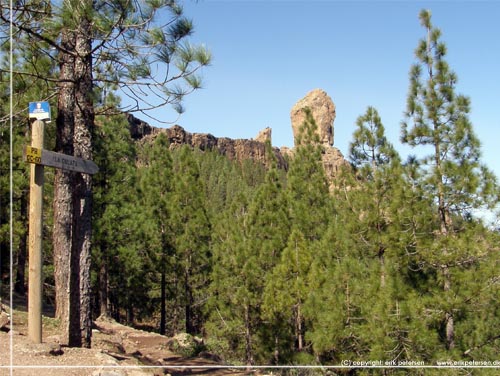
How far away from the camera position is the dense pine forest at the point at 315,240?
23.2 feet

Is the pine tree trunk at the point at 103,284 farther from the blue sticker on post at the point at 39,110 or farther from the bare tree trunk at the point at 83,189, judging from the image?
the blue sticker on post at the point at 39,110

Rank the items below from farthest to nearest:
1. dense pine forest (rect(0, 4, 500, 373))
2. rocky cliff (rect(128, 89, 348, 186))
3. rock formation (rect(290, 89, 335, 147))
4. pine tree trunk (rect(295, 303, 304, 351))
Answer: rocky cliff (rect(128, 89, 348, 186)) < rock formation (rect(290, 89, 335, 147)) < pine tree trunk (rect(295, 303, 304, 351)) < dense pine forest (rect(0, 4, 500, 373))

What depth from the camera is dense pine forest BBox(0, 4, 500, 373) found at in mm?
7059

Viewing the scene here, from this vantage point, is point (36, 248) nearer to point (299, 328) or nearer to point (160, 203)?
point (299, 328)

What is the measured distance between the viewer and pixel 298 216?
11844 millimetres

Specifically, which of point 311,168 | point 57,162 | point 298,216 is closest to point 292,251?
point 298,216

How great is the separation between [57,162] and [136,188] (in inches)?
398

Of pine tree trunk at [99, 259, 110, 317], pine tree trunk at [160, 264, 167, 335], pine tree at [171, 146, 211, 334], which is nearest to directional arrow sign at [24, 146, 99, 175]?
pine tree trunk at [99, 259, 110, 317]

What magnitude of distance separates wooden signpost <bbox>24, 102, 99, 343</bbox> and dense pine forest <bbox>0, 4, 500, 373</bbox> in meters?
0.97

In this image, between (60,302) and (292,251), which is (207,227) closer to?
(292,251)

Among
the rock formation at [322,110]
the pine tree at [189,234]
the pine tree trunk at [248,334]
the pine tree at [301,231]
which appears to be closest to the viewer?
the pine tree at [301,231]

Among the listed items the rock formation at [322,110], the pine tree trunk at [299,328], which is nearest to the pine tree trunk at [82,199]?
the pine tree trunk at [299,328]

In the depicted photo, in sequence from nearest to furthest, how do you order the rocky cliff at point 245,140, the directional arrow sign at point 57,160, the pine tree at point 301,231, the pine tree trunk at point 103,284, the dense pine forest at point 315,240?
the directional arrow sign at point 57,160, the dense pine forest at point 315,240, the pine tree at point 301,231, the pine tree trunk at point 103,284, the rocky cliff at point 245,140

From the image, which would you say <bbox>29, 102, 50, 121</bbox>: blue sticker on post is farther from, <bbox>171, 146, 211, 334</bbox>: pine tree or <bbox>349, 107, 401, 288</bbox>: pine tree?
<bbox>171, 146, 211, 334</bbox>: pine tree
